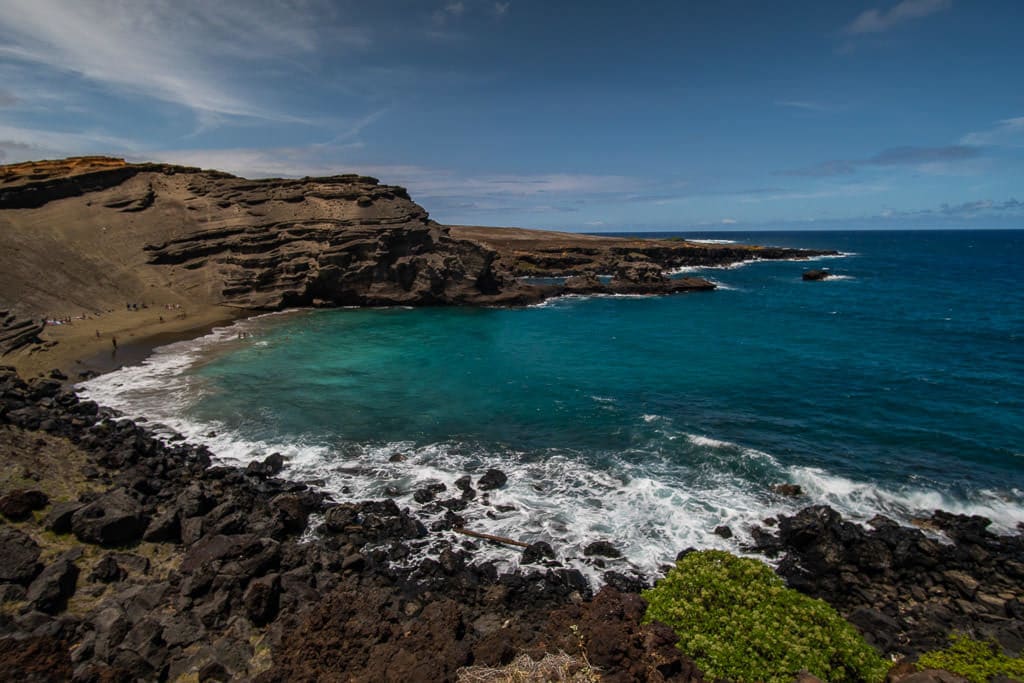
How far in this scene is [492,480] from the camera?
1862 centimetres

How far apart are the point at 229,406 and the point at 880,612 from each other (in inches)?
1053

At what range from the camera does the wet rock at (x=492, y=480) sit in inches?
723

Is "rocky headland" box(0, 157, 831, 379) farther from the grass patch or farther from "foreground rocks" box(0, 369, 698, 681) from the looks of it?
the grass patch

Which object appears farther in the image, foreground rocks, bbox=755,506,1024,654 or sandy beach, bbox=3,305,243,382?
sandy beach, bbox=3,305,243,382

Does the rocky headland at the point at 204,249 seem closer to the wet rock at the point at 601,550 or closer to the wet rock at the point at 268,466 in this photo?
the wet rock at the point at 268,466

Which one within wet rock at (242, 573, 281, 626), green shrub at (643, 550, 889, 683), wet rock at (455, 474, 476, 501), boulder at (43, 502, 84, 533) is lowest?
wet rock at (455, 474, 476, 501)

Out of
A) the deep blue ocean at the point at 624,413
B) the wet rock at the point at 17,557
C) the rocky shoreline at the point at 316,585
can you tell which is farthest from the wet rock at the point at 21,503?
the deep blue ocean at the point at 624,413

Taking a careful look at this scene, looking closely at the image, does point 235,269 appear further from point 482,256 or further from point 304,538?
point 304,538

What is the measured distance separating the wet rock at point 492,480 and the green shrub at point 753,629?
30.1 ft

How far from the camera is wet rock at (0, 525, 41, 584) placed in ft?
37.0

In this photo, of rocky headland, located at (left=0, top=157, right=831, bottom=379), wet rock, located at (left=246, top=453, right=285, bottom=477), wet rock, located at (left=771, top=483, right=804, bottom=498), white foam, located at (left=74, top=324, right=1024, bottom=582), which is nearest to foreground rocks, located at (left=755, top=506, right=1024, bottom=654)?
white foam, located at (left=74, top=324, right=1024, bottom=582)

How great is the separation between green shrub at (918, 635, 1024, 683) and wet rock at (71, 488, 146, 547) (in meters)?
17.8

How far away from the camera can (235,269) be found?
50.8 meters

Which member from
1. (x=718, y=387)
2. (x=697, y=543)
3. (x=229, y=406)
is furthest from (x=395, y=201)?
(x=697, y=543)
